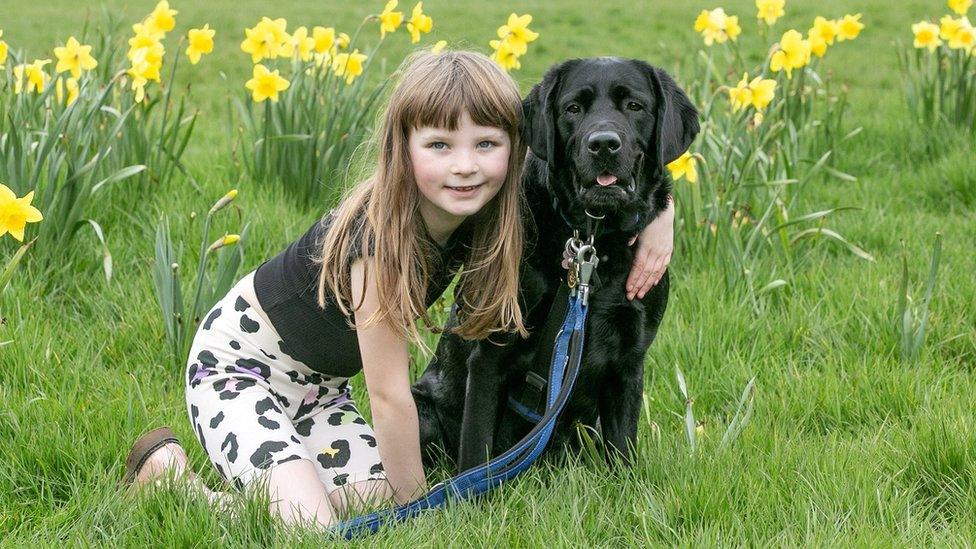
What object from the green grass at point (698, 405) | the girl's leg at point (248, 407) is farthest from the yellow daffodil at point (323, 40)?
the girl's leg at point (248, 407)

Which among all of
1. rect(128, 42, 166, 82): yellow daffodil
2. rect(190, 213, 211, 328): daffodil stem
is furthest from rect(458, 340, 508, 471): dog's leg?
rect(128, 42, 166, 82): yellow daffodil

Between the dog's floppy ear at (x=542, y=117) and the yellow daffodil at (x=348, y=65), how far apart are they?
195cm

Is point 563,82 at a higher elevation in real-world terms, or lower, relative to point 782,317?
higher

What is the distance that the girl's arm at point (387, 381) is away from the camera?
2355mm

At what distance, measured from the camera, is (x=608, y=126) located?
7.32ft

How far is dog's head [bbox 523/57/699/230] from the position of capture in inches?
89.1

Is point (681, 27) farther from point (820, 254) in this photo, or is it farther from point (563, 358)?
point (563, 358)

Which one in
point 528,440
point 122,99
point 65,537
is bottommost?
point 65,537

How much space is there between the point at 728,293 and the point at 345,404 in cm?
150

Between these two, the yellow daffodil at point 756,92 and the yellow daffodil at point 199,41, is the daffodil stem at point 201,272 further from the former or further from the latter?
the yellow daffodil at point 756,92

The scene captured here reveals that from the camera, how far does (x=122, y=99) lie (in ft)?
12.9

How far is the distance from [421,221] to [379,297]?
0.26m

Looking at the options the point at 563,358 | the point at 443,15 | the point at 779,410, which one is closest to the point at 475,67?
the point at 563,358

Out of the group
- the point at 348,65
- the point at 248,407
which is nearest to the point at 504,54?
the point at 348,65
